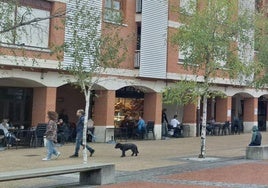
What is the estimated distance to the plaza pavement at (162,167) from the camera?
41.2 ft

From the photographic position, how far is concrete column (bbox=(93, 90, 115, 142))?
2696cm

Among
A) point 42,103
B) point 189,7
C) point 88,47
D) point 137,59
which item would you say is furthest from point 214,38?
point 137,59

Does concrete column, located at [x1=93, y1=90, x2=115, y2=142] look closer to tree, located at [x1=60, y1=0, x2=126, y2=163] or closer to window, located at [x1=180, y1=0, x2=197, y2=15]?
window, located at [x1=180, y1=0, x2=197, y2=15]

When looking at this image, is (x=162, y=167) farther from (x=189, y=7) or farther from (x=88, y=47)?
(x=189, y=7)

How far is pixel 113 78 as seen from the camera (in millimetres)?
26797

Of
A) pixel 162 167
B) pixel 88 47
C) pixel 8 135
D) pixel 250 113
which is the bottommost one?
pixel 162 167

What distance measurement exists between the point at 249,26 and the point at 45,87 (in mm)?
9976

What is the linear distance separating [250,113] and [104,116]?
661 inches

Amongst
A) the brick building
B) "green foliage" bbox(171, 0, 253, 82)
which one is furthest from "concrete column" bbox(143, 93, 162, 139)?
"green foliage" bbox(171, 0, 253, 82)

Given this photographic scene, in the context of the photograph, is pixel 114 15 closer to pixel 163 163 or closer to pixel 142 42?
pixel 163 163

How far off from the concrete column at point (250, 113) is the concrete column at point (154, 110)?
1206cm

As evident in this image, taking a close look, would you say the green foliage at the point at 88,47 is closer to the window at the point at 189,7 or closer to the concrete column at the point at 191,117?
the window at the point at 189,7

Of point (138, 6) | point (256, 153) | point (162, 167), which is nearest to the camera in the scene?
point (162, 167)

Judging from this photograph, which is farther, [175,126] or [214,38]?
[175,126]
